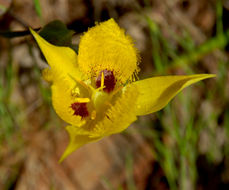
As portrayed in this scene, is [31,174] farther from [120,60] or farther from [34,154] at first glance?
[120,60]

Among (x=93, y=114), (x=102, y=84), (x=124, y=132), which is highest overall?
(x=102, y=84)

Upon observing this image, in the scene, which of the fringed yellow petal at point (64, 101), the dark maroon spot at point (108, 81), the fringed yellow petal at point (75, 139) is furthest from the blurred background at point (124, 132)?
the fringed yellow petal at point (75, 139)

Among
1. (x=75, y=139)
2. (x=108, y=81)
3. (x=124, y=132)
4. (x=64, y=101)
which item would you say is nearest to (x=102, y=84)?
(x=108, y=81)

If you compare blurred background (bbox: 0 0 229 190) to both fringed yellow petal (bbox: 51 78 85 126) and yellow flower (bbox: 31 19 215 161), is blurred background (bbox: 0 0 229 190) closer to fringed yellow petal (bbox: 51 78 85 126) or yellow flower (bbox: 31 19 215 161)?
yellow flower (bbox: 31 19 215 161)

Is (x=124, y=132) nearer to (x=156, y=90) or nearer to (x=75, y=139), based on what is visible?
(x=156, y=90)

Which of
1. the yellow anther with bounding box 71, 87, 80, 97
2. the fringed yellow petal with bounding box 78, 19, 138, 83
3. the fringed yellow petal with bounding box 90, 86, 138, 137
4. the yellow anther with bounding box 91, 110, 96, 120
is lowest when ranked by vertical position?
the yellow anther with bounding box 91, 110, 96, 120

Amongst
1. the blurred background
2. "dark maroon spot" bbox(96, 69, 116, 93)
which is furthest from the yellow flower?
the blurred background

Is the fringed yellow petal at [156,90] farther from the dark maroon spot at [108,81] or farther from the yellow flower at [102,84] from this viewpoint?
the dark maroon spot at [108,81]

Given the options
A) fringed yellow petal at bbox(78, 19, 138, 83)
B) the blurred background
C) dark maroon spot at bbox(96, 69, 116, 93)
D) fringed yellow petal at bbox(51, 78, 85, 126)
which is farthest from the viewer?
the blurred background
